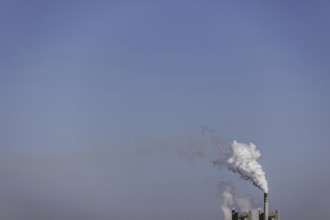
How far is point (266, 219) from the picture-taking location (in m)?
38.8

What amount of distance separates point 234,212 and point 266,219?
2.98m

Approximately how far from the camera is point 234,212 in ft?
122

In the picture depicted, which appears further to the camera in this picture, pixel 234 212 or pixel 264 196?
pixel 264 196

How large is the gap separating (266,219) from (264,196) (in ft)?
7.97

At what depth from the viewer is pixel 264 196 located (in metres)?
40.8

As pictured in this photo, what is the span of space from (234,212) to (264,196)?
4.53 meters
